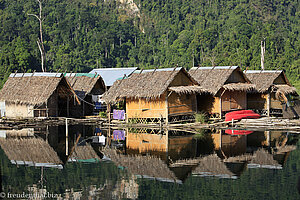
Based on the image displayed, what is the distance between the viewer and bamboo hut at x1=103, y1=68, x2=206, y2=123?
2625 cm

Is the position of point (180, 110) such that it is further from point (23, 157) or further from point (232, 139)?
point (23, 157)

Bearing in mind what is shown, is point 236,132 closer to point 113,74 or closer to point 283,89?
point 283,89

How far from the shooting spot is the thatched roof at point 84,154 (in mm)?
18219

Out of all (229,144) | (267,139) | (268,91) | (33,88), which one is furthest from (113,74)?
(229,144)

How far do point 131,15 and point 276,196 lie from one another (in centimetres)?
8931

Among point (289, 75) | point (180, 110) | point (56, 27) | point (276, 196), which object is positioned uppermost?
point (56, 27)

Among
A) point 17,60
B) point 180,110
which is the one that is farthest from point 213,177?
point 17,60

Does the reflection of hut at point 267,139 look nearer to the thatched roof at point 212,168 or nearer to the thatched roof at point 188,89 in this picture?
the thatched roof at point 212,168

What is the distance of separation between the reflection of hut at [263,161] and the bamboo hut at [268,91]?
12136 mm

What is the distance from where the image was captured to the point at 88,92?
3127cm

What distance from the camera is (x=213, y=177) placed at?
14.9 meters

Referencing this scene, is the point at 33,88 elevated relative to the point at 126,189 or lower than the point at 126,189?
elevated

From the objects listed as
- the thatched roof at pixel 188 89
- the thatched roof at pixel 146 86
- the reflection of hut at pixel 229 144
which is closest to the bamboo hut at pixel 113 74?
the thatched roof at pixel 146 86

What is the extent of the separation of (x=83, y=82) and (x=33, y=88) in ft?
12.3
